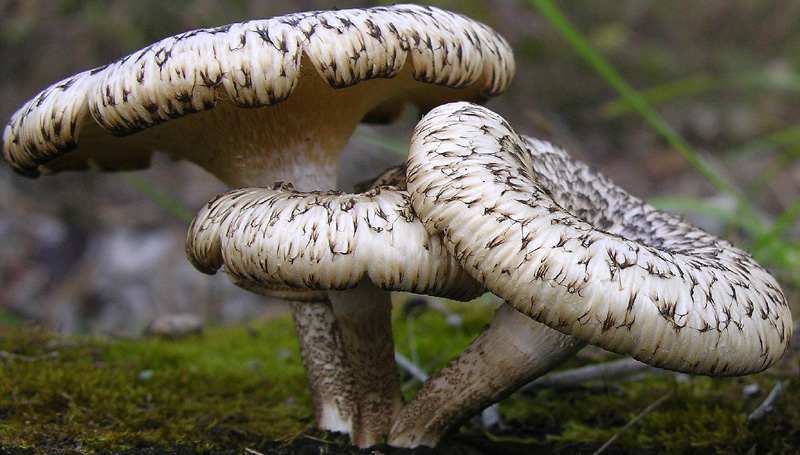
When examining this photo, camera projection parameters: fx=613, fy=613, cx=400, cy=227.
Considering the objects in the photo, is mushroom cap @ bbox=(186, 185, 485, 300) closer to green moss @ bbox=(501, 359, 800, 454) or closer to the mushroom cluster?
the mushroom cluster

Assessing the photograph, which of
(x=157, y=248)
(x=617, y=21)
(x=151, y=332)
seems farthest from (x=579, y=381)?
(x=617, y=21)

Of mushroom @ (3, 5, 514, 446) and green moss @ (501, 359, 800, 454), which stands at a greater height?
mushroom @ (3, 5, 514, 446)

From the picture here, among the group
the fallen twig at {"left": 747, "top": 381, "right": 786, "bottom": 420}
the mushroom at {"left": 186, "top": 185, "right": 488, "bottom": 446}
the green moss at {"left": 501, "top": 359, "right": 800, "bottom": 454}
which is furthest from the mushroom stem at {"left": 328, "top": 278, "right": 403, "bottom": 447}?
the fallen twig at {"left": 747, "top": 381, "right": 786, "bottom": 420}

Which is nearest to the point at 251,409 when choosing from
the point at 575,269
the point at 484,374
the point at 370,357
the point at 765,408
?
the point at 370,357

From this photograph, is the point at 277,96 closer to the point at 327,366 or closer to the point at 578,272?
the point at 578,272

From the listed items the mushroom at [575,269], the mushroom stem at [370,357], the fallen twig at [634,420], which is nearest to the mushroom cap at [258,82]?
the mushroom at [575,269]

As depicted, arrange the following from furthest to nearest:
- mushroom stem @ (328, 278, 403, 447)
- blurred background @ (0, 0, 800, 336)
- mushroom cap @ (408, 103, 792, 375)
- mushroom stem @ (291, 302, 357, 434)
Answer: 1. blurred background @ (0, 0, 800, 336)
2. mushroom stem @ (291, 302, 357, 434)
3. mushroom stem @ (328, 278, 403, 447)
4. mushroom cap @ (408, 103, 792, 375)

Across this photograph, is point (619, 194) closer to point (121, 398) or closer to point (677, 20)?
point (121, 398)
